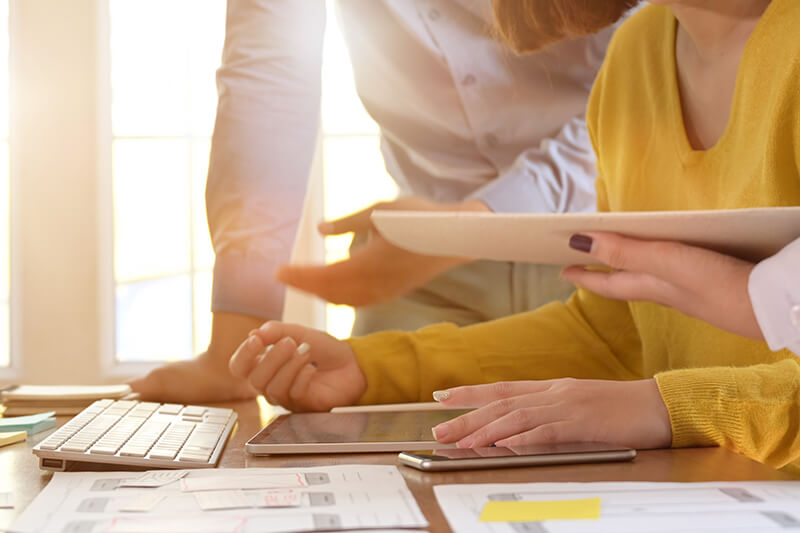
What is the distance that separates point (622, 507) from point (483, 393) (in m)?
0.21

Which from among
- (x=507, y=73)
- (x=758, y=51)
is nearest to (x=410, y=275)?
(x=507, y=73)

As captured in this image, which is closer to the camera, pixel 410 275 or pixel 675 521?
pixel 675 521

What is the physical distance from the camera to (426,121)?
1.49 m

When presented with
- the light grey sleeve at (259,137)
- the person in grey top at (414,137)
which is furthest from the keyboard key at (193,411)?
the light grey sleeve at (259,137)

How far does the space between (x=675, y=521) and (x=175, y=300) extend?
2.18 m

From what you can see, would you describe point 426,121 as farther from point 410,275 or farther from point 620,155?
point 620,155

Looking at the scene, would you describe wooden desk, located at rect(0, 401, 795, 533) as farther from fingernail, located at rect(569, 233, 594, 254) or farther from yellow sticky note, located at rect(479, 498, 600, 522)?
fingernail, located at rect(569, 233, 594, 254)

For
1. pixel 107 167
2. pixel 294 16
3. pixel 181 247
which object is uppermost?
pixel 294 16

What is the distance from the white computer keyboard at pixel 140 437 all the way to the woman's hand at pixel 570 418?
19cm

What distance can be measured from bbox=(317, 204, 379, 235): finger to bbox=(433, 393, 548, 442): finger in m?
0.98

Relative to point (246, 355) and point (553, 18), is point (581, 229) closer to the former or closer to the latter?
point (246, 355)

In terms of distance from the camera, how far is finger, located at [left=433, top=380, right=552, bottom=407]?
648 millimetres

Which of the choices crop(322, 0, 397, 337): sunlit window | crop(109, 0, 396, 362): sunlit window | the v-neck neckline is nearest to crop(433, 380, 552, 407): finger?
the v-neck neckline

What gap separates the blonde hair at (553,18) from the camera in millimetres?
1045
